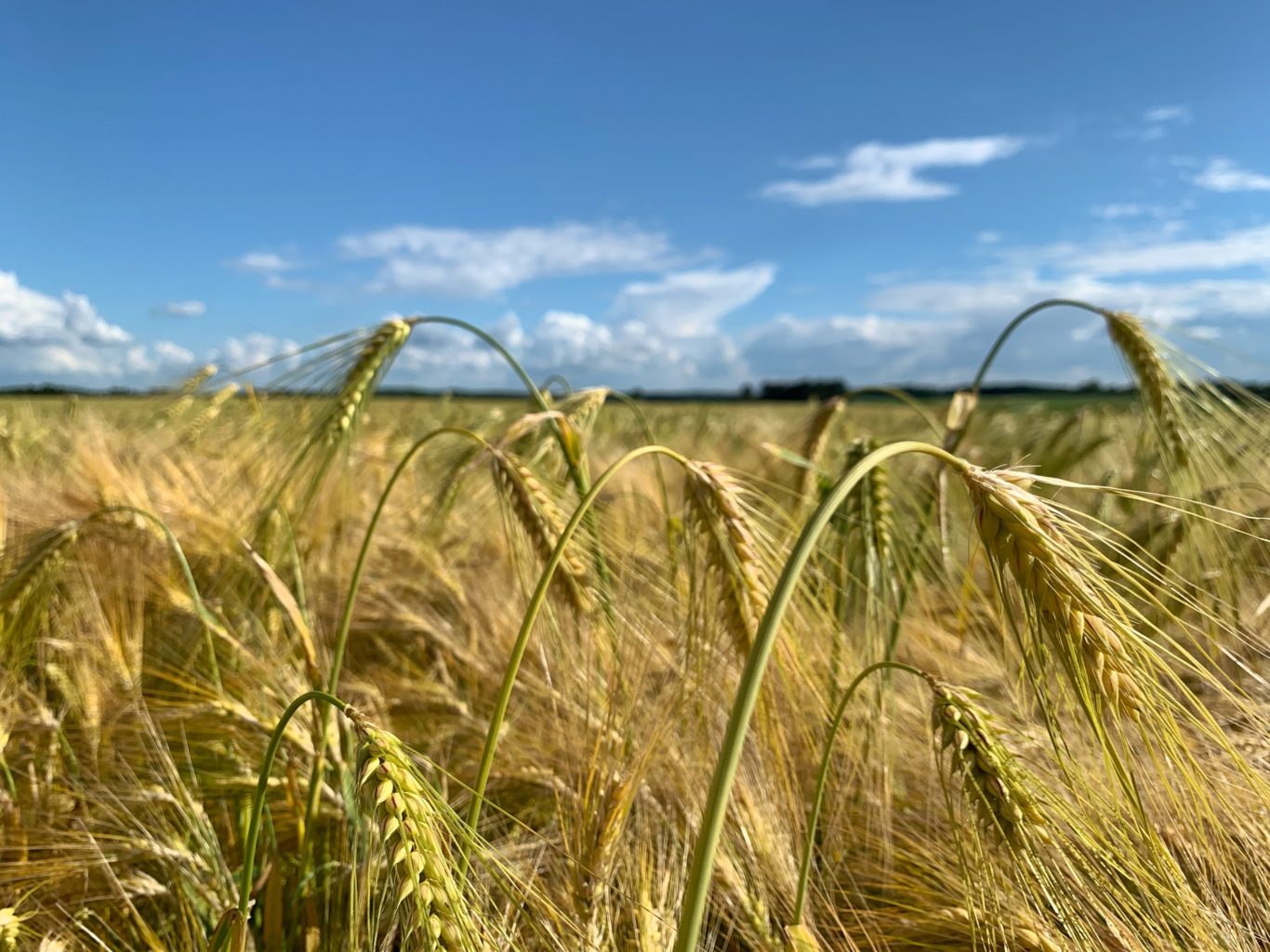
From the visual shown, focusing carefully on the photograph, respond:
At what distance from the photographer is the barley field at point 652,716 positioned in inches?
34.1


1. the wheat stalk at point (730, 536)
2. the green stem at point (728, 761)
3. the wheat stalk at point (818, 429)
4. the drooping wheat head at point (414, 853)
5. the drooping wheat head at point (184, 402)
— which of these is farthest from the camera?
the drooping wheat head at point (184, 402)

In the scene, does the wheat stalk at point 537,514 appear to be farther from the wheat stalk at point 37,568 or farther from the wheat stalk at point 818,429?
the wheat stalk at point 818,429

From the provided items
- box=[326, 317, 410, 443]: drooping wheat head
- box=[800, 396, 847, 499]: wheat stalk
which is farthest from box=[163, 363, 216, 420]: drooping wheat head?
box=[800, 396, 847, 499]: wheat stalk

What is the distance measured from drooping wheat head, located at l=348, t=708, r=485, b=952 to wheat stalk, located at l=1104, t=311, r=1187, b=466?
1.91 m

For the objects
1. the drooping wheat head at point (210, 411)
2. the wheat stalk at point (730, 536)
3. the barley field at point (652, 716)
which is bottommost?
the barley field at point (652, 716)

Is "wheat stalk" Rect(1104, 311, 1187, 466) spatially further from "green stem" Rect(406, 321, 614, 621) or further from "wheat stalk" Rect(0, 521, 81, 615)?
"wheat stalk" Rect(0, 521, 81, 615)

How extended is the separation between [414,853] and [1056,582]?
693 mm

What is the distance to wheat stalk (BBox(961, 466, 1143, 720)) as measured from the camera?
2.66ft

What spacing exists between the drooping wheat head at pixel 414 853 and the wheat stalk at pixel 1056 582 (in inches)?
25.6

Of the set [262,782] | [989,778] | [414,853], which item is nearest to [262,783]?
[262,782]

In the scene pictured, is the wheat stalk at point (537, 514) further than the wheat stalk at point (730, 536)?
Yes

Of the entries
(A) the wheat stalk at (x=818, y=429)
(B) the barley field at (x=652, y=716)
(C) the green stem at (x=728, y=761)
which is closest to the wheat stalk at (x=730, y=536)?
(B) the barley field at (x=652, y=716)

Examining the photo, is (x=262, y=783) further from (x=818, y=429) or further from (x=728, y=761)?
(x=818, y=429)

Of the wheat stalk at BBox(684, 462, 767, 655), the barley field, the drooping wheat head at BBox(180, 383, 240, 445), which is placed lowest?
the barley field
